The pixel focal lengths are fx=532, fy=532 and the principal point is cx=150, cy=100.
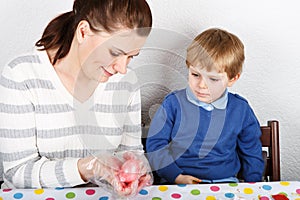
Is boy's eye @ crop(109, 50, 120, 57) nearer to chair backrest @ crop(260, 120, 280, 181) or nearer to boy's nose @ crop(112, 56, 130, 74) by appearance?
boy's nose @ crop(112, 56, 130, 74)

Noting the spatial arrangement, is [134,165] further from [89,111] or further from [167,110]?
[167,110]

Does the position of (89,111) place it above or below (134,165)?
above

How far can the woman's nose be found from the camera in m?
1.11

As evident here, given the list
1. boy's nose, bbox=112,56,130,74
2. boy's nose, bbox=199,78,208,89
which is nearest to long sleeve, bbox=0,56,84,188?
boy's nose, bbox=112,56,130,74

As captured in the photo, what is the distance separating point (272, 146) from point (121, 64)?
2.13ft

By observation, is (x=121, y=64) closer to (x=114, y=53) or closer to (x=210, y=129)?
(x=114, y=53)

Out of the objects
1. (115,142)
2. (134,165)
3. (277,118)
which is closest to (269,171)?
(277,118)

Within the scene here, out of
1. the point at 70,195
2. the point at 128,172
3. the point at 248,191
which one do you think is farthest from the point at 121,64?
the point at 248,191

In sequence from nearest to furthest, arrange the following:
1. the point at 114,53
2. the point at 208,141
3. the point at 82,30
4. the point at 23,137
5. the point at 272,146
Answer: the point at 114,53, the point at 82,30, the point at 23,137, the point at 208,141, the point at 272,146

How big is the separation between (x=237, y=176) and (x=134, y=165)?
23.4 inches

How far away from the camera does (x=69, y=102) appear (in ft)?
4.52

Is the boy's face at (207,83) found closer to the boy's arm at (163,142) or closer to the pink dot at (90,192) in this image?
the boy's arm at (163,142)

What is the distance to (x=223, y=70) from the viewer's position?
146cm

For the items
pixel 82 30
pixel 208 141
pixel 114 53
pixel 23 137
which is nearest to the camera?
pixel 114 53
